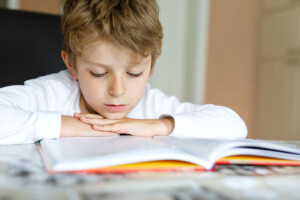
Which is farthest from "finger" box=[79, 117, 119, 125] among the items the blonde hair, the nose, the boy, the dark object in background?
the dark object in background

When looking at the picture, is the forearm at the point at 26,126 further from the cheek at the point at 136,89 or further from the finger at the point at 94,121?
the cheek at the point at 136,89

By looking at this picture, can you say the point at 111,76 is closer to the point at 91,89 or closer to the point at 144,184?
the point at 91,89

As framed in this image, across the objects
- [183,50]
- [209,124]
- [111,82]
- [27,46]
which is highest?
[183,50]

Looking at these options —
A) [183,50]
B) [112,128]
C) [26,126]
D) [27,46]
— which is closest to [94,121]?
[112,128]

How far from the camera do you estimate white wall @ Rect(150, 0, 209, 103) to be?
282 cm

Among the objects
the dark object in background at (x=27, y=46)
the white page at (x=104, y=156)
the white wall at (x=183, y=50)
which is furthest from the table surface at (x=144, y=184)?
the white wall at (x=183, y=50)

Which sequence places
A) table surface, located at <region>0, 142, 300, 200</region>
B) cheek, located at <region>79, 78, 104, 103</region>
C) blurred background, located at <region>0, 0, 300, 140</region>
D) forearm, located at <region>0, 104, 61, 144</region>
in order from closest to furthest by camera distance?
table surface, located at <region>0, 142, 300, 200</region> < forearm, located at <region>0, 104, 61, 144</region> < cheek, located at <region>79, 78, 104, 103</region> < blurred background, located at <region>0, 0, 300, 140</region>

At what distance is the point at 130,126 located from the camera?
749mm

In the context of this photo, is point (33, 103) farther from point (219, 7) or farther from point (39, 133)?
point (219, 7)

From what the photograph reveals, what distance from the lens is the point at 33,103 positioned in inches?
36.6

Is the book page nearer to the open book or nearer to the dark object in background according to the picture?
the open book

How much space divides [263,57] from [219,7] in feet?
1.97

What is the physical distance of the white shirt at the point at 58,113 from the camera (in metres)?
0.68

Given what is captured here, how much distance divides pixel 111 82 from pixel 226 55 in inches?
90.2
